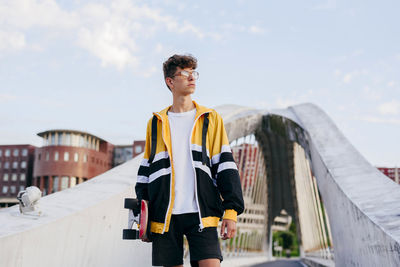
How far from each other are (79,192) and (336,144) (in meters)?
5.07

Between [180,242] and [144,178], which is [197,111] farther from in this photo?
[180,242]

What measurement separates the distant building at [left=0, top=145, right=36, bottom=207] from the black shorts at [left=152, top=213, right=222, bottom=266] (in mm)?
63030

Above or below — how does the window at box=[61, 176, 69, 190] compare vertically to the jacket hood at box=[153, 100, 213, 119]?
above

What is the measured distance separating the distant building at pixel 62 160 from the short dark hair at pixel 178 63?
49.9 metres

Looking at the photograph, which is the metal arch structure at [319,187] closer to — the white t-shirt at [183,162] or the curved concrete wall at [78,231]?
the white t-shirt at [183,162]

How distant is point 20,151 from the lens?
61094mm

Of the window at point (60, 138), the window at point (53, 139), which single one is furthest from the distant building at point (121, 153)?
the window at point (53, 139)

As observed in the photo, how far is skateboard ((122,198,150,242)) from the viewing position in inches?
89.3

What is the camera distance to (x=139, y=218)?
2.33m

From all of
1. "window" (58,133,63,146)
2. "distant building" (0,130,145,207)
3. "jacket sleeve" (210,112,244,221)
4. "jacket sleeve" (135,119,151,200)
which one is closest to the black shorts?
"jacket sleeve" (210,112,244,221)

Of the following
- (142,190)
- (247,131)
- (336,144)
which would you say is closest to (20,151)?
(247,131)

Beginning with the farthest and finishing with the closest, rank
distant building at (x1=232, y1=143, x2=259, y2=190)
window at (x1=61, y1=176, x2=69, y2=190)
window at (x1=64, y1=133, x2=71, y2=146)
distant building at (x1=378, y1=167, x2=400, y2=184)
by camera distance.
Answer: distant building at (x1=378, y1=167, x2=400, y2=184)
window at (x1=64, y1=133, x2=71, y2=146)
window at (x1=61, y1=176, x2=69, y2=190)
distant building at (x1=232, y1=143, x2=259, y2=190)

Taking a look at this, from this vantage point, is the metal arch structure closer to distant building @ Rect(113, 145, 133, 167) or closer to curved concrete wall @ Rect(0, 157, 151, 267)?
curved concrete wall @ Rect(0, 157, 151, 267)

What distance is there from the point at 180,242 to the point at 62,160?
51027 millimetres
